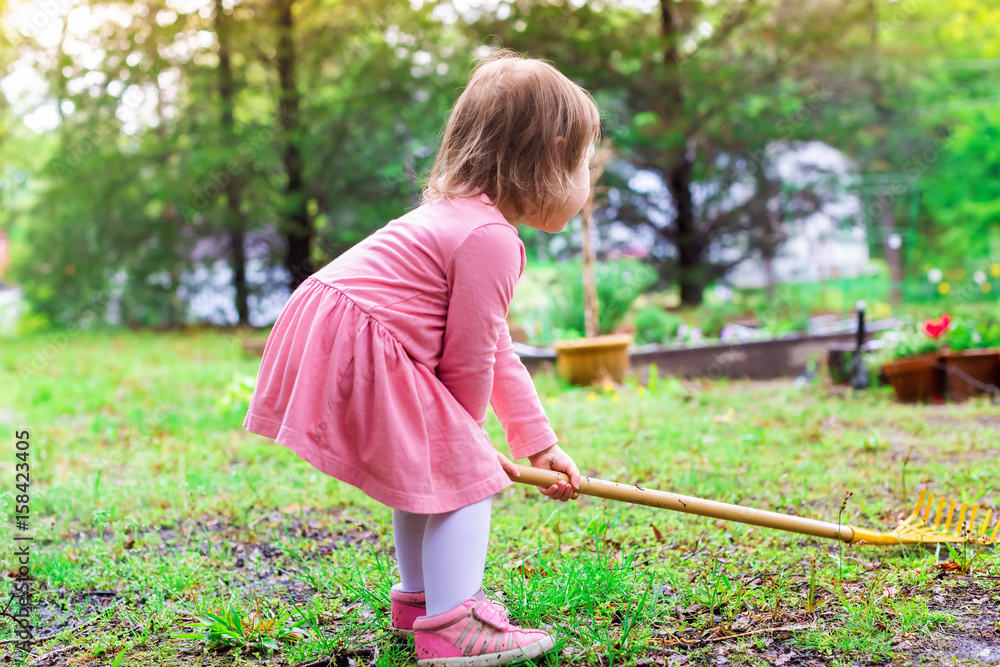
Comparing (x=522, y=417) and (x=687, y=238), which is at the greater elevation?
(x=687, y=238)

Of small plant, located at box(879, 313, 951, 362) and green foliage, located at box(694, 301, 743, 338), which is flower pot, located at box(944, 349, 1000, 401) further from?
green foliage, located at box(694, 301, 743, 338)

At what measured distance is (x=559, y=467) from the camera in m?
1.66

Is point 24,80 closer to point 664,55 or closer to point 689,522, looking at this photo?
point 664,55

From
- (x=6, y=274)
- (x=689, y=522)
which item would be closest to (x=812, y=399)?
(x=689, y=522)

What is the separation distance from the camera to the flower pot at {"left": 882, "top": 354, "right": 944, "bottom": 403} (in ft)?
14.6

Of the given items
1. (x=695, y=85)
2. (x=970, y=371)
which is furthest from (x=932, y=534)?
(x=695, y=85)

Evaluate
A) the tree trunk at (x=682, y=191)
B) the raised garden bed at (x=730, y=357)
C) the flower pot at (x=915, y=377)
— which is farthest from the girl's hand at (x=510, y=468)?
the tree trunk at (x=682, y=191)

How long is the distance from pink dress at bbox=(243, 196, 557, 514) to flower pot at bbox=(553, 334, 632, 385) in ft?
11.6

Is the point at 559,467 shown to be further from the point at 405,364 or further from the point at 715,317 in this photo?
the point at 715,317

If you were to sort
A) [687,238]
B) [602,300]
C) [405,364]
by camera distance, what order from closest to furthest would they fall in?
[405,364]
[602,300]
[687,238]

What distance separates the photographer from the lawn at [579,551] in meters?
1.68

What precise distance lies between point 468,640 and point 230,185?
335 inches

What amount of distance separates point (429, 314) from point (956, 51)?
1193 centimetres

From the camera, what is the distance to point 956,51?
10758 millimetres
